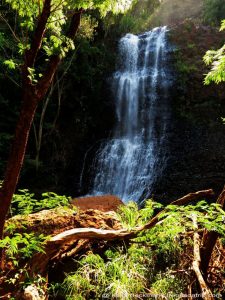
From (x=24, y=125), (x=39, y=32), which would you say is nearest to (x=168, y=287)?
(x=24, y=125)

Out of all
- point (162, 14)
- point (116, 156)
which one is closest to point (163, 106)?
point (116, 156)

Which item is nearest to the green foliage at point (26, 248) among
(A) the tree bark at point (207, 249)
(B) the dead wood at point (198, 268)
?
(B) the dead wood at point (198, 268)

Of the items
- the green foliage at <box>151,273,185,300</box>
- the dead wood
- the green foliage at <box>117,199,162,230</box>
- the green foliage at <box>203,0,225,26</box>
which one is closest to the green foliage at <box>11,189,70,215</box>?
the green foliage at <box>117,199,162,230</box>

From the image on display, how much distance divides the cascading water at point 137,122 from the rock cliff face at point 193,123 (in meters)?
0.59

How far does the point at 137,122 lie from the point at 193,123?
2886 mm

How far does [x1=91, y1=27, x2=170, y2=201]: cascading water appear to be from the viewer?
48.1ft

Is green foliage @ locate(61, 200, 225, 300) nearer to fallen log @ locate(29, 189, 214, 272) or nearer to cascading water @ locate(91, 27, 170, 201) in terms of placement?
fallen log @ locate(29, 189, 214, 272)

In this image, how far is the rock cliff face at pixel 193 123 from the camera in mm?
13758

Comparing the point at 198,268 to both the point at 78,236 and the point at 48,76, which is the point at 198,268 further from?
the point at 48,76

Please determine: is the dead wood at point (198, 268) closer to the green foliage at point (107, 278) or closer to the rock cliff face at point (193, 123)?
the green foliage at point (107, 278)

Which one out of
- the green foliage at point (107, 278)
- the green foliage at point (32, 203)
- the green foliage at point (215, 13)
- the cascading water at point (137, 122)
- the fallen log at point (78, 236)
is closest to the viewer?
the green foliage at point (107, 278)

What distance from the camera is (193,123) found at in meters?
16.3

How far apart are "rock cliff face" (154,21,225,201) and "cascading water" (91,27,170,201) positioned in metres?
A: 0.59

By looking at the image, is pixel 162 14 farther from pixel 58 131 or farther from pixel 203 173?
pixel 203 173
